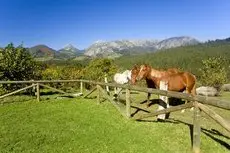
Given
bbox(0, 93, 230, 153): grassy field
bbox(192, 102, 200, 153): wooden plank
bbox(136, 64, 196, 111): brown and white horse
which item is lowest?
bbox(0, 93, 230, 153): grassy field

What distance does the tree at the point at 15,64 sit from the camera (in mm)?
26753

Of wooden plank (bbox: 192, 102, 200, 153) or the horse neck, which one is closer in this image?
wooden plank (bbox: 192, 102, 200, 153)

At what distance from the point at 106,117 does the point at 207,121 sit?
4399 millimetres

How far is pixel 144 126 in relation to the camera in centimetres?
1160

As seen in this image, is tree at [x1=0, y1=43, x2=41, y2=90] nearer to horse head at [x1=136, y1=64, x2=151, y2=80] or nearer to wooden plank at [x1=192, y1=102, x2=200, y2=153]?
horse head at [x1=136, y1=64, x2=151, y2=80]

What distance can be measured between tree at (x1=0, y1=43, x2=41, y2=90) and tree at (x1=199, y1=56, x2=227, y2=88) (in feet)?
67.9

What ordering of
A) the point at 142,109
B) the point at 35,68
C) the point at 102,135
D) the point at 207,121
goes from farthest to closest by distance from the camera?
the point at 35,68 < the point at 142,109 < the point at 207,121 < the point at 102,135

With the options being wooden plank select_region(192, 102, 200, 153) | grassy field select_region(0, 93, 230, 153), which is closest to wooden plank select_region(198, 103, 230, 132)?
wooden plank select_region(192, 102, 200, 153)

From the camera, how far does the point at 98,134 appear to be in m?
10.6

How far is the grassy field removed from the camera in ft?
29.8

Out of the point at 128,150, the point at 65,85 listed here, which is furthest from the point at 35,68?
the point at 128,150

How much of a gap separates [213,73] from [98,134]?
106ft

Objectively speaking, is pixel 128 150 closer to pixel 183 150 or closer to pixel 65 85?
pixel 183 150

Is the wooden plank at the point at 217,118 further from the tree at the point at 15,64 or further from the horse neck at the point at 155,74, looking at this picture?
the tree at the point at 15,64
